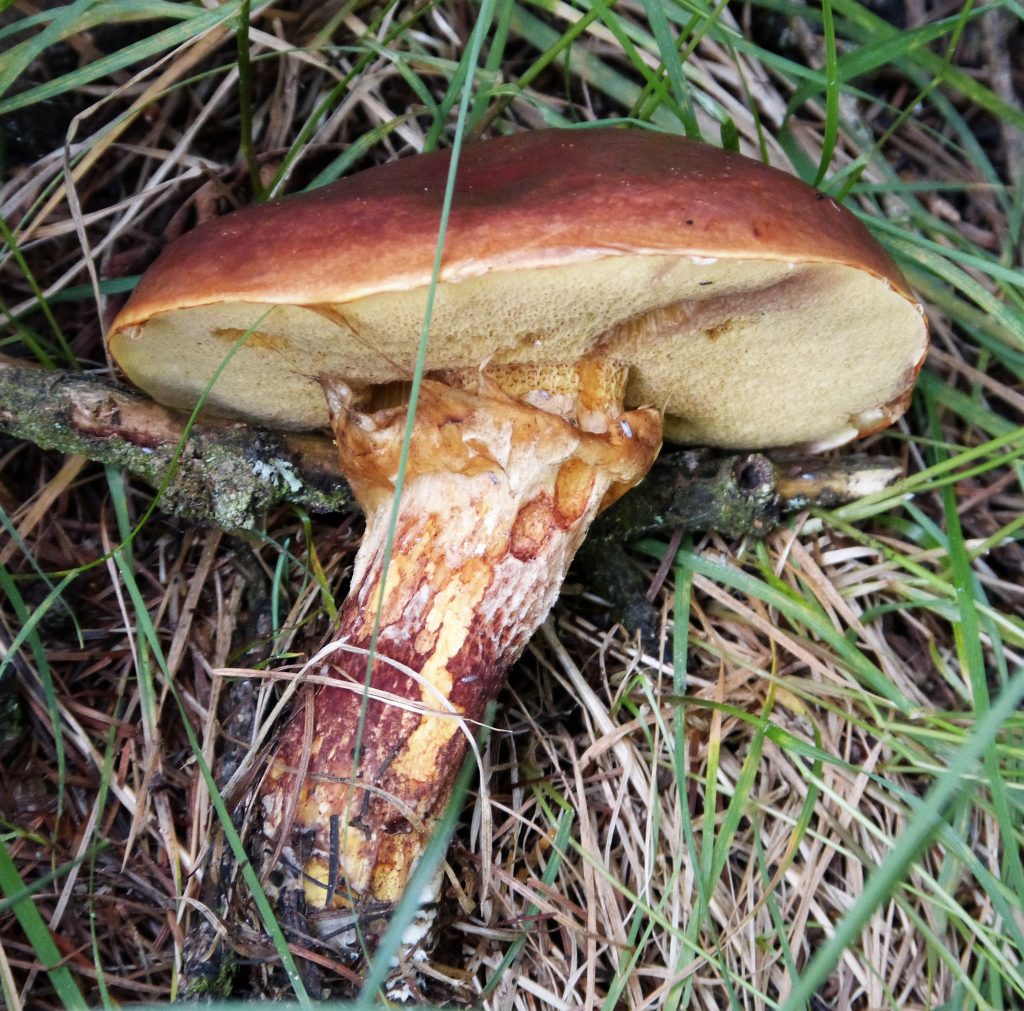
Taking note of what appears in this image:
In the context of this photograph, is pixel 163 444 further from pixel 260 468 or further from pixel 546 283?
pixel 546 283

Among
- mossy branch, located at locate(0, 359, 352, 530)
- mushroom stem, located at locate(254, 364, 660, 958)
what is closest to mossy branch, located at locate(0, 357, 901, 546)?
mossy branch, located at locate(0, 359, 352, 530)

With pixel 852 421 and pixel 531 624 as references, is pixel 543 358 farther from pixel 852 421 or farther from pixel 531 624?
pixel 852 421

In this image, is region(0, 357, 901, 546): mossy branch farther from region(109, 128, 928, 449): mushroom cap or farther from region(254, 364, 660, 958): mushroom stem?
region(254, 364, 660, 958): mushroom stem

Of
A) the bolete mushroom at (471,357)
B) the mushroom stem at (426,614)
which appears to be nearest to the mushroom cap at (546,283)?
the bolete mushroom at (471,357)

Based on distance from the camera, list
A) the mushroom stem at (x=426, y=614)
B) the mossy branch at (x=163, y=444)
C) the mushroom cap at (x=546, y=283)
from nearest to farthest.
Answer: the mushroom cap at (x=546, y=283), the mushroom stem at (x=426, y=614), the mossy branch at (x=163, y=444)

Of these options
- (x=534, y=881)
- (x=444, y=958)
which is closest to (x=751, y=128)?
(x=534, y=881)

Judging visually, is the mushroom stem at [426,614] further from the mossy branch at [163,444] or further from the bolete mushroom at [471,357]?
the mossy branch at [163,444]
